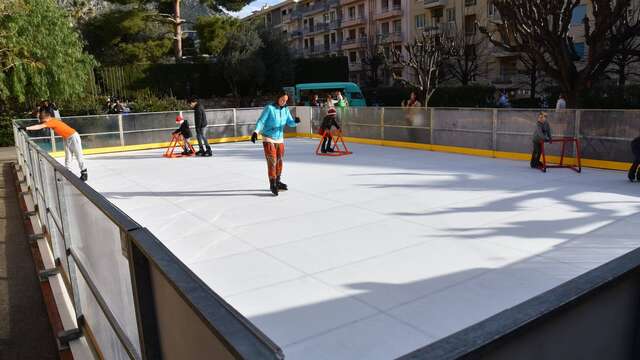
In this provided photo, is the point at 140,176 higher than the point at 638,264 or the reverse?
the reverse

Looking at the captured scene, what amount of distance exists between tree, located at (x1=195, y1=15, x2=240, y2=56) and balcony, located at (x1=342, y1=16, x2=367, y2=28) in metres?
29.6

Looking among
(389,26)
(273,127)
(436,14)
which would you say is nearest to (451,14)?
(436,14)

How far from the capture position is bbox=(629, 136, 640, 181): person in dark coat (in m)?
10.1

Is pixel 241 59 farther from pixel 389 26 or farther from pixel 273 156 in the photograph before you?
pixel 273 156

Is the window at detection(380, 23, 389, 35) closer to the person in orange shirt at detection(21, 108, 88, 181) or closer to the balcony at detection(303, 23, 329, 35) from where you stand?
the balcony at detection(303, 23, 329, 35)

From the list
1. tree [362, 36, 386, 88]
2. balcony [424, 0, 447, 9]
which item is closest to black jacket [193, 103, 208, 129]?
tree [362, 36, 386, 88]

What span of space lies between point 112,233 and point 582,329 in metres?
1.83

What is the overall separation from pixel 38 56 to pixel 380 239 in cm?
2290

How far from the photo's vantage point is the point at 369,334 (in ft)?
13.7

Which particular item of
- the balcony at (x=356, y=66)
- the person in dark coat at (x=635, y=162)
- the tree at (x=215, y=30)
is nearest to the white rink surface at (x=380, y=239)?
the person in dark coat at (x=635, y=162)

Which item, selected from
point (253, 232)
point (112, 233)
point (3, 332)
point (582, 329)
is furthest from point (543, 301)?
point (253, 232)

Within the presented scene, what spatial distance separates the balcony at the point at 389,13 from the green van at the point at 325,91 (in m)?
23.5

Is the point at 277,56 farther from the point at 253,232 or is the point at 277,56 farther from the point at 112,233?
the point at 112,233

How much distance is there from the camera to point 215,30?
35875 millimetres
